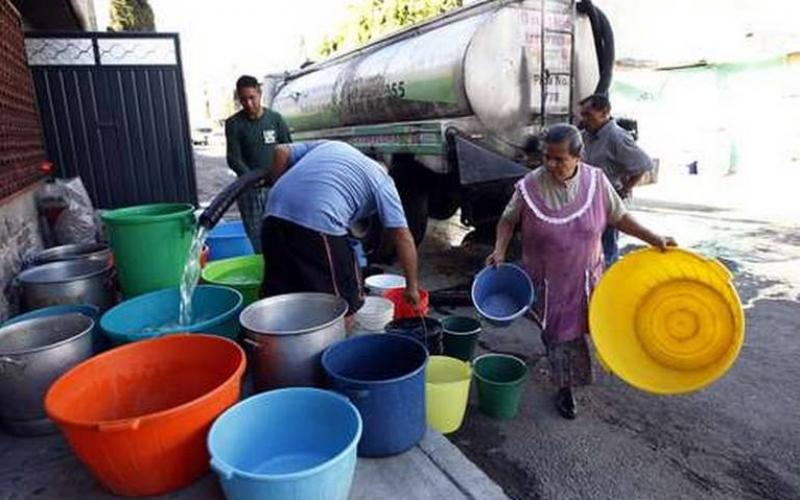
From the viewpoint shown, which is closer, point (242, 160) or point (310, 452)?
point (310, 452)

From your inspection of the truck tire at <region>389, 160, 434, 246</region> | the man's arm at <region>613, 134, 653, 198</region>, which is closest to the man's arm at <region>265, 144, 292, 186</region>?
the man's arm at <region>613, 134, 653, 198</region>

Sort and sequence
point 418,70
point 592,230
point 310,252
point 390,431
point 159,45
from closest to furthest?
point 390,431 < point 310,252 < point 592,230 < point 159,45 < point 418,70

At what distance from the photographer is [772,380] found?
331cm

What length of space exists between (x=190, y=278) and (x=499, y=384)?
1744 mm

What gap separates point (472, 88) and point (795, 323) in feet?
10.5

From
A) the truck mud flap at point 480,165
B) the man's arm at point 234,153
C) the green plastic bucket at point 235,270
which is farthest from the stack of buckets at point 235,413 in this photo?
the truck mud flap at point 480,165

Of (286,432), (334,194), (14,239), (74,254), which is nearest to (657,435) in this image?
(286,432)

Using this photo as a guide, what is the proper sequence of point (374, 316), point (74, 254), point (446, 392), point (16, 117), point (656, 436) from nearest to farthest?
point (446, 392) < point (656, 436) < point (374, 316) < point (74, 254) < point (16, 117)

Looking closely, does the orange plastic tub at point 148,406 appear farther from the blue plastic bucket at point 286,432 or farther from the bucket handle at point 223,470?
the bucket handle at point 223,470

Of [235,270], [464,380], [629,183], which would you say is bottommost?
[464,380]

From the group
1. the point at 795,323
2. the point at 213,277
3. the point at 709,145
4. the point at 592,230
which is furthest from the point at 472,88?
the point at 709,145

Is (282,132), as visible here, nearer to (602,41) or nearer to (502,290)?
(502,290)

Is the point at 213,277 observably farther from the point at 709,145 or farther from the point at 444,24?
the point at 709,145

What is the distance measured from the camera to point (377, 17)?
14.9 meters
